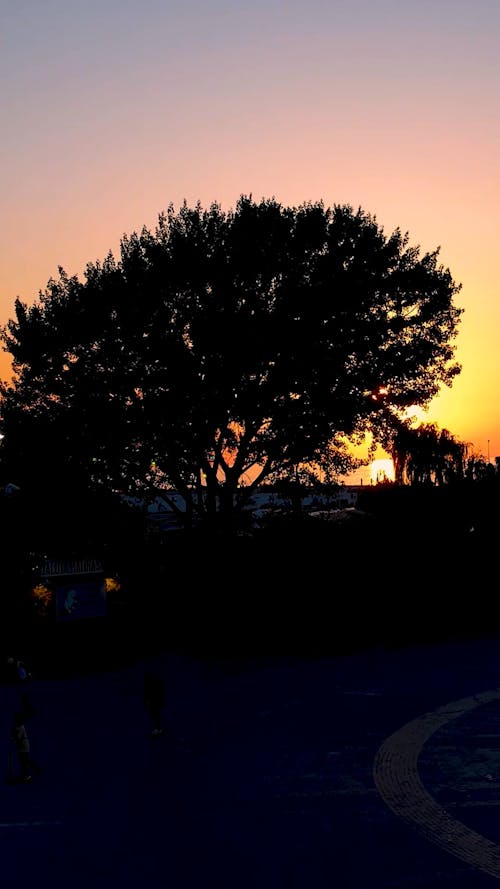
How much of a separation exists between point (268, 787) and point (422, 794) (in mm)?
2656

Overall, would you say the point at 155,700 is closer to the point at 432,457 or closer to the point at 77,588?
the point at 77,588

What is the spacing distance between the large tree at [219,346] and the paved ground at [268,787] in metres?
14.9

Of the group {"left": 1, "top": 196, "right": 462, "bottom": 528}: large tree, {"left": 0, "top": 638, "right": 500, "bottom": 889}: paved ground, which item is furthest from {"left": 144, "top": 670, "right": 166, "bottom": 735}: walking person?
{"left": 1, "top": 196, "right": 462, "bottom": 528}: large tree

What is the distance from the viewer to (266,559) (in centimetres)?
2942

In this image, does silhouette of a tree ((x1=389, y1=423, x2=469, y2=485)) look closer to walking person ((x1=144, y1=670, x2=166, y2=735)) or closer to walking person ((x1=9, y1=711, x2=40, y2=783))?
walking person ((x1=144, y1=670, x2=166, y2=735))

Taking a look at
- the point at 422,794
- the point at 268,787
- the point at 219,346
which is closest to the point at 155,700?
the point at 268,787

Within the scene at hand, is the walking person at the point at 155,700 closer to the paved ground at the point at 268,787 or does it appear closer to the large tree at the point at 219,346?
the paved ground at the point at 268,787

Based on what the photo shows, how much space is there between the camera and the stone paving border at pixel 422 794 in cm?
1100

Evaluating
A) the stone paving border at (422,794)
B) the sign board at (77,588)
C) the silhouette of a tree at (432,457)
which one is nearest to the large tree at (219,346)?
the sign board at (77,588)

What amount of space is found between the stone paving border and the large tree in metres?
19.9

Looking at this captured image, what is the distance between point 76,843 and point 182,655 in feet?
52.6

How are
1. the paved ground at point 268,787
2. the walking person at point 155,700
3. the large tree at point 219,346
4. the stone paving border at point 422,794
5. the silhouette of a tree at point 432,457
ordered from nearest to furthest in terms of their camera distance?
the paved ground at point 268,787 < the stone paving border at point 422,794 < the walking person at point 155,700 < the large tree at point 219,346 < the silhouette of a tree at point 432,457

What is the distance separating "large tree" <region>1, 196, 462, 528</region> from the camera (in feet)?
119

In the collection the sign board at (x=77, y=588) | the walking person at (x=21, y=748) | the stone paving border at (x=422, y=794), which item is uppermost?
the sign board at (x=77, y=588)
